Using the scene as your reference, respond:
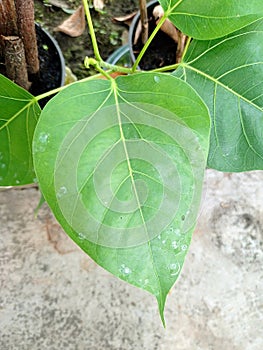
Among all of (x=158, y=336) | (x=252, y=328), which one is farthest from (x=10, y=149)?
(x=252, y=328)

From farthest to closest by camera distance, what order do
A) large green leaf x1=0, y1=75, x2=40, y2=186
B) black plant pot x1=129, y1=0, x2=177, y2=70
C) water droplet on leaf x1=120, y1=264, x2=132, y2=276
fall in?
black plant pot x1=129, y1=0, x2=177, y2=70, large green leaf x1=0, y1=75, x2=40, y2=186, water droplet on leaf x1=120, y1=264, x2=132, y2=276

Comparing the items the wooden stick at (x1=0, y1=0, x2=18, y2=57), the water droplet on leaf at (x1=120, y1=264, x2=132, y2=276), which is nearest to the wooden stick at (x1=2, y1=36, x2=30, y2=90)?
the wooden stick at (x1=0, y1=0, x2=18, y2=57)

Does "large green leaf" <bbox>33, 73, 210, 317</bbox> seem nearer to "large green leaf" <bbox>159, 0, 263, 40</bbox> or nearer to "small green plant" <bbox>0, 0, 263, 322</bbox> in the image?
→ "small green plant" <bbox>0, 0, 263, 322</bbox>

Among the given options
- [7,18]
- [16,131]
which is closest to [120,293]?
[16,131]

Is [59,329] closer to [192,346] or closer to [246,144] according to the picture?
[192,346]

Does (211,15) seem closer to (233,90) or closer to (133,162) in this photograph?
(233,90)
